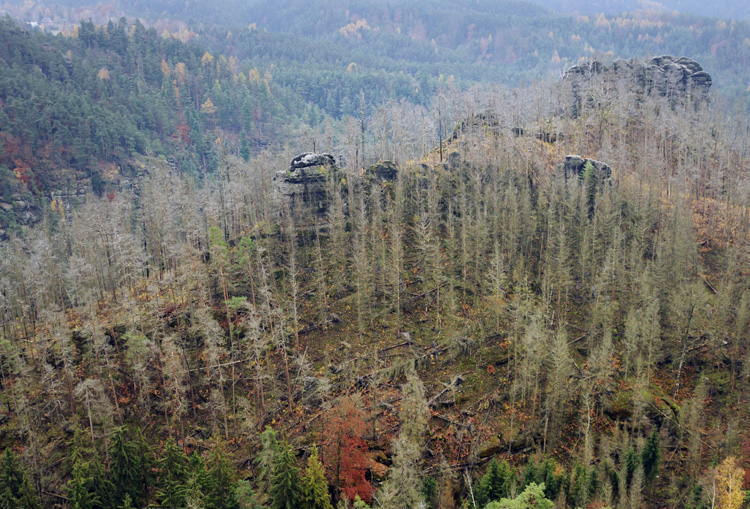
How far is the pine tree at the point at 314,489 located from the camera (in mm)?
38219

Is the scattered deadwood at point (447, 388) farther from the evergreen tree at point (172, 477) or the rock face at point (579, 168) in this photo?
the rock face at point (579, 168)

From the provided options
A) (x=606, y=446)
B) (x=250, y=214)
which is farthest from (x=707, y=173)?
(x=250, y=214)

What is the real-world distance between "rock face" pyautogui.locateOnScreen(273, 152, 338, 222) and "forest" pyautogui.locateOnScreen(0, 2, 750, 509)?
325 millimetres

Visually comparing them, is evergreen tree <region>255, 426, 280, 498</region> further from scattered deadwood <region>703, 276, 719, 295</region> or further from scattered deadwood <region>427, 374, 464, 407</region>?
scattered deadwood <region>703, 276, 719, 295</region>

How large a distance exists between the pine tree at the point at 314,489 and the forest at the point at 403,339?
0.16 m

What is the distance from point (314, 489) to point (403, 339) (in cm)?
2243

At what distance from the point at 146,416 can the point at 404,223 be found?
40691mm

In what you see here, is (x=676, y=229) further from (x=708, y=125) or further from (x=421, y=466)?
(x=708, y=125)

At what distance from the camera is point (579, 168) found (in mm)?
79188

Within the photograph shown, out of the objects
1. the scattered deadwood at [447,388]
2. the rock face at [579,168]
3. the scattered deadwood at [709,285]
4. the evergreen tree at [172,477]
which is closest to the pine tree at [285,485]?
the evergreen tree at [172,477]

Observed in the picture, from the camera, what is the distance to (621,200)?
7056 centimetres

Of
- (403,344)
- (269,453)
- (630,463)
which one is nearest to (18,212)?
(403,344)

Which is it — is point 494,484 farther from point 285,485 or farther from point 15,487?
point 15,487

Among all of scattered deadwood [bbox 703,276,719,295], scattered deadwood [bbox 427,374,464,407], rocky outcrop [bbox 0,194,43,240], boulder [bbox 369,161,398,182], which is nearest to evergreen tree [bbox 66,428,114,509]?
scattered deadwood [bbox 427,374,464,407]
